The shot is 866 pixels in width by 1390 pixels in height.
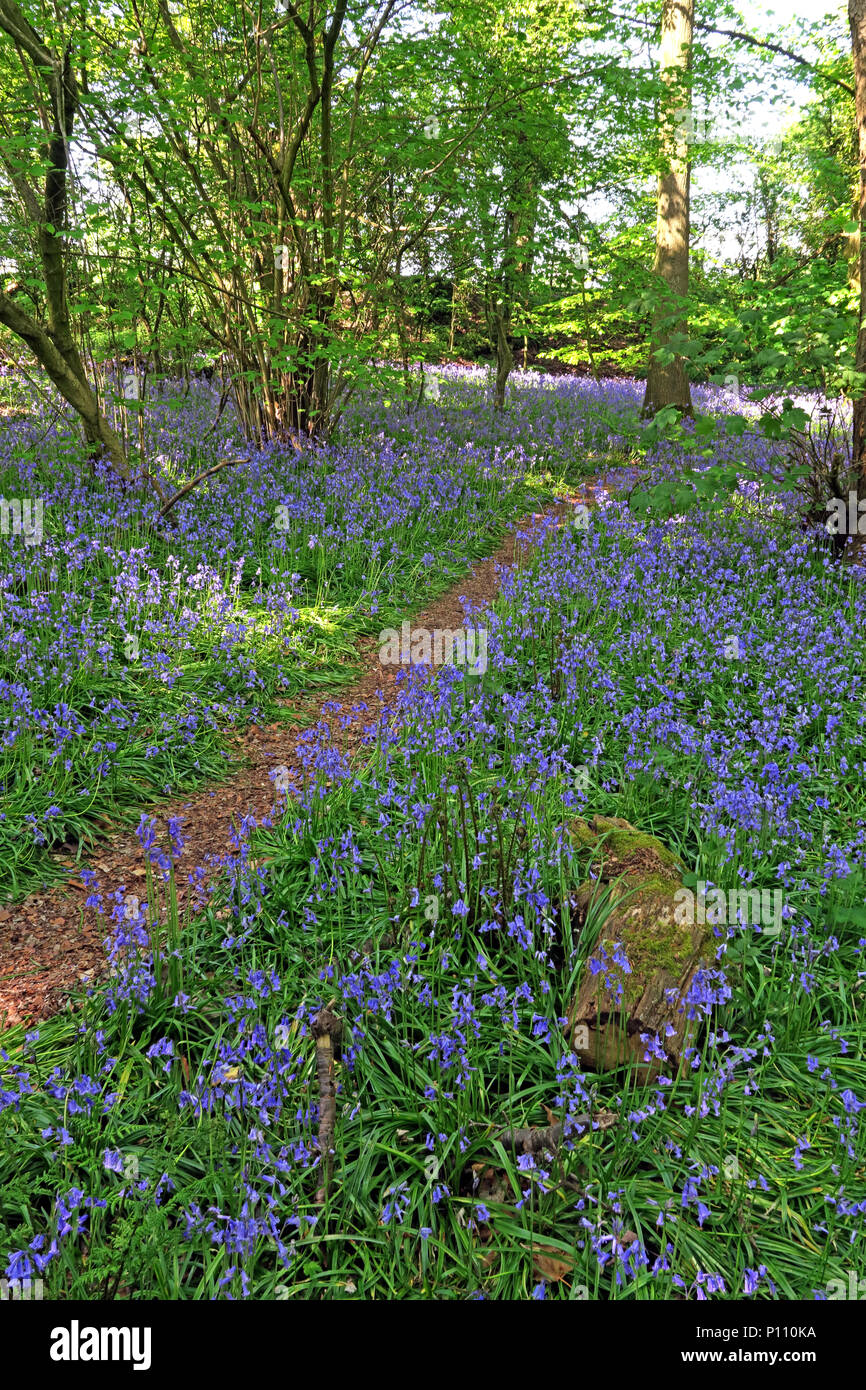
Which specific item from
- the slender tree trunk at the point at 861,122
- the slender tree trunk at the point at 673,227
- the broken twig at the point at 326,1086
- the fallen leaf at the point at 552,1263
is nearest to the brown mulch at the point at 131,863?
the broken twig at the point at 326,1086

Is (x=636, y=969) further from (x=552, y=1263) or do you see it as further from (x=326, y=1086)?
(x=326, y=1086)

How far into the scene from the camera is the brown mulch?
3094mm

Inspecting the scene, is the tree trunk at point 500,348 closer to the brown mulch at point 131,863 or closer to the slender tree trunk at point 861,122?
the slender tree trunk at point 861,122

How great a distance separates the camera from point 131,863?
12.8 feet

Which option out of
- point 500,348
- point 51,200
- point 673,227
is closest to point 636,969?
point 51,200

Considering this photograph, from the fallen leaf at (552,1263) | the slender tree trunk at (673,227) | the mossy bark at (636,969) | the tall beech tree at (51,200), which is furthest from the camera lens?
the slender tree trunk at (673,227)

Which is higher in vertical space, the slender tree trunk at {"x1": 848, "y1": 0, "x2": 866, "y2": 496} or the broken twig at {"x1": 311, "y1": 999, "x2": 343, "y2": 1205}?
the slender tree trunk at {"x1": 848, "y1": 0, "x2": 866, "y2": 496}

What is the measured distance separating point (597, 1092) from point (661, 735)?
2.32 meters

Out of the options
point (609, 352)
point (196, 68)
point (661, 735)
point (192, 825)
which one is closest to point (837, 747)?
point (661, 735)

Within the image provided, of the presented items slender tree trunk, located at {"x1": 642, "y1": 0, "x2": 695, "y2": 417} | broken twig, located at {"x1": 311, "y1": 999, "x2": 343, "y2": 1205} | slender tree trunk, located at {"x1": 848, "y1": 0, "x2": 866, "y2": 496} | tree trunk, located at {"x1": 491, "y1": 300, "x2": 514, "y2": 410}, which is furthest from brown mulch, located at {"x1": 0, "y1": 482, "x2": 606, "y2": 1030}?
tree trunk, located at {"x1": 491, "y1": 300, "x2": 514, "y2": 410}

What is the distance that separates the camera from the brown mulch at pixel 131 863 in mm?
3094

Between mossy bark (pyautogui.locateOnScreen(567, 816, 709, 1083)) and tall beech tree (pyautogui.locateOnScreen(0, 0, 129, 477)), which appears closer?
mossy bark (pyautogui.locateOnScreen(567, 816, 709, 1083))

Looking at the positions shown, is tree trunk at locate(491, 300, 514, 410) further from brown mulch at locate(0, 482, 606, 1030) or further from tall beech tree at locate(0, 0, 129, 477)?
brown mulch at locate(0, 482, 606, 1030)
